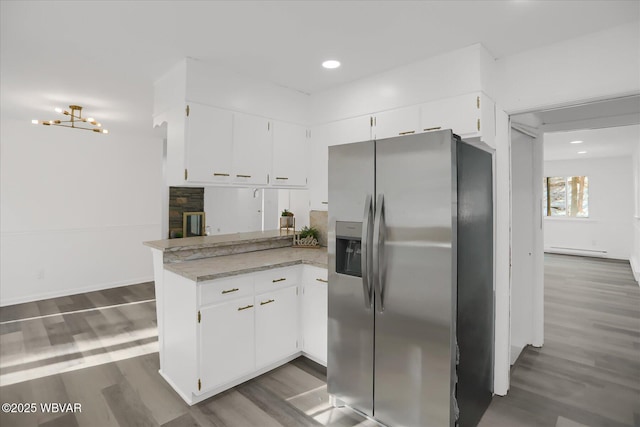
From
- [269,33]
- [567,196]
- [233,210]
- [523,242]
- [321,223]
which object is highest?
[269,33]

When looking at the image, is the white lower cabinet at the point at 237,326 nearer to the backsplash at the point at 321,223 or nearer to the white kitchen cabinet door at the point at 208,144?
the backsplash at the point at 321,223

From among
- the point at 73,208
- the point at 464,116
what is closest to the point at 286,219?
the point at 464,116

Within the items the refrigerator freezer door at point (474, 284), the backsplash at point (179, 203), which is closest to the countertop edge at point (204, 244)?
the backsplash at point (179, 203)

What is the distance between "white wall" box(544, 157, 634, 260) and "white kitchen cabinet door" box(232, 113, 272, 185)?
902cm

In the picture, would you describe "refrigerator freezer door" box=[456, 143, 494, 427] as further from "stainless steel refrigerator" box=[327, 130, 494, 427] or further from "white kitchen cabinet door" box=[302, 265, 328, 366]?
"white kitchen cabinet door" box=[302, 265, 328, 366]

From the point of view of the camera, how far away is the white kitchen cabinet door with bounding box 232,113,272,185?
9.88 ft

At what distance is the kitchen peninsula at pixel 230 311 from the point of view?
2.33m

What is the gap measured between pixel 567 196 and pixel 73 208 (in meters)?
11.2

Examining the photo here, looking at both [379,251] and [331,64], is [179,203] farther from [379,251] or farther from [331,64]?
[379,251]

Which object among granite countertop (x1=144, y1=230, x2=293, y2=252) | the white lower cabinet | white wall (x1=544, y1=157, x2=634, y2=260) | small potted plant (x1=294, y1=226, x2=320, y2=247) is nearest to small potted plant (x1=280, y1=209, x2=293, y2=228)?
granite countertop (x1=144, y1=230, x2=293, y2=252)

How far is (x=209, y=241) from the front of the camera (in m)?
3.04

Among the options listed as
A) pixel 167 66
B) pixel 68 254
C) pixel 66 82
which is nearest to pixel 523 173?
pixel 167 66

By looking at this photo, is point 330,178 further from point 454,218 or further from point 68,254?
point 68,254

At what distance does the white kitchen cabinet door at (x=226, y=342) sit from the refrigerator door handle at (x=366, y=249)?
0.95 metres
